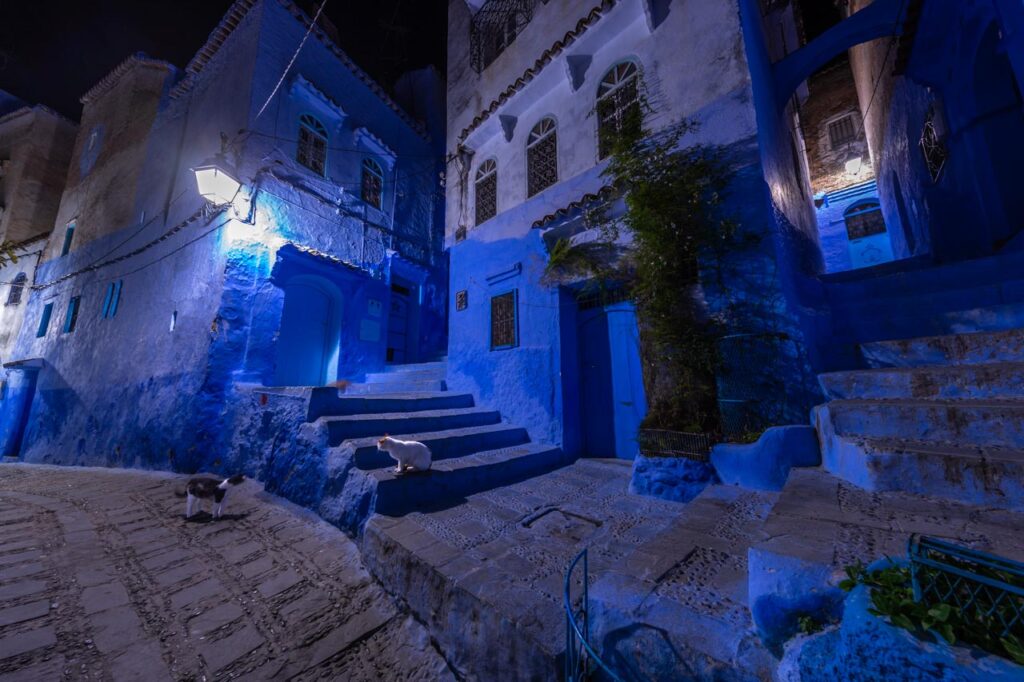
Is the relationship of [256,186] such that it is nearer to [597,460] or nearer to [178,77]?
[178,77]

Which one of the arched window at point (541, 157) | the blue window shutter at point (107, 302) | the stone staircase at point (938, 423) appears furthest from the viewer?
the blue window shutter at point (107, 302)

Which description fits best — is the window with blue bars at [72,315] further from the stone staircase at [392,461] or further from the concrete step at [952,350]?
the concrete step at [952,350]

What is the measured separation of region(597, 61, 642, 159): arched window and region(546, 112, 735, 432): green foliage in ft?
2.32

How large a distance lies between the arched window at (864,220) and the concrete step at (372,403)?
13271 mm

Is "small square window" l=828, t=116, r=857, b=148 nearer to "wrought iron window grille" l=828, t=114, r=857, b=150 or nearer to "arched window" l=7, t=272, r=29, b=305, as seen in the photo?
"wrought iron window grille" l=828, t=114, r=857, b=150

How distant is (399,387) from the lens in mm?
7918

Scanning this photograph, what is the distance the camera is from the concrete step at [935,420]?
2.05m

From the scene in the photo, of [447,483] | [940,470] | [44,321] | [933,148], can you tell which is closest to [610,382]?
[447,483]

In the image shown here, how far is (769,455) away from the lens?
10.6 ft

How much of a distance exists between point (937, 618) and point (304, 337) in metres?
9.86

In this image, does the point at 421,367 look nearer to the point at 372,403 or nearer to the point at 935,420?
the point at 372,403

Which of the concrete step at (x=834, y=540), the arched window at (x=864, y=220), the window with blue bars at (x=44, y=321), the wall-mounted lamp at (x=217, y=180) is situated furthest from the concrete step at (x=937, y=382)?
the window with blue bars at (x=44, y=321)

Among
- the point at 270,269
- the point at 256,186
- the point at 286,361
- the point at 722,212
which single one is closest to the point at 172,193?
the point at 256,186

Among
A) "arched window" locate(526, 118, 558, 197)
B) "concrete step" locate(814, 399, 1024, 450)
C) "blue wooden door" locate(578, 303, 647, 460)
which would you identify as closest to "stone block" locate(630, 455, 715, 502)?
"concrete step" locate(814, 399, 1024, 450)
